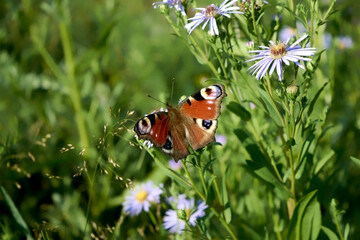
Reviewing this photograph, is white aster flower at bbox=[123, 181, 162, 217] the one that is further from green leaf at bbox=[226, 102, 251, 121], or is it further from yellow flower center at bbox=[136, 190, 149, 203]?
green leaf at bbox=[226, 102, 251, 121]

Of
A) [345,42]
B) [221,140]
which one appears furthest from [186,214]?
[345,42]

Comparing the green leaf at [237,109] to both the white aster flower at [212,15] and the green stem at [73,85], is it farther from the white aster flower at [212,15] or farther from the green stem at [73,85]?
the green stem at [73,85]

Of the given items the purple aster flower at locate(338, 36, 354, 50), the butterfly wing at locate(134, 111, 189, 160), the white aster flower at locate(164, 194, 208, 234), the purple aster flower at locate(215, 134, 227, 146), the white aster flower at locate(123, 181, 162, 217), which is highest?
the butterfly wing at locate(134, 111, 189, 160)

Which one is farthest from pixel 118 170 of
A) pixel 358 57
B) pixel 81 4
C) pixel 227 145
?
pixel 81 4

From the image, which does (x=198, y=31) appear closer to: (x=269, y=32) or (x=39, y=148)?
(x=269, y=32)

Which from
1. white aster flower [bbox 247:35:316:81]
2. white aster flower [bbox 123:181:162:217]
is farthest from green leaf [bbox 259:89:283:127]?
white aster flower [bbox 123:181:162:217]
